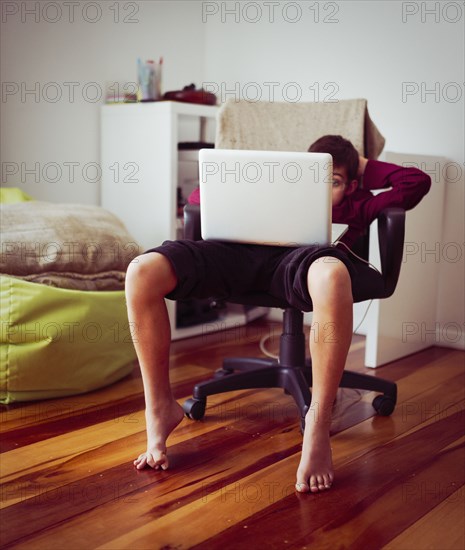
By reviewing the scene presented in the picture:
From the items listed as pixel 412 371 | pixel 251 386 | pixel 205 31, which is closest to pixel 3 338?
pixel 251 386

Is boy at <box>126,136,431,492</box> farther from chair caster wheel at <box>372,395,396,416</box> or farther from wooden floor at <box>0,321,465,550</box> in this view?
chair caster wheel at <box>372,395,396,416</box>

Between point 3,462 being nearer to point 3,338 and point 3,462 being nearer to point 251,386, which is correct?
point 3,338

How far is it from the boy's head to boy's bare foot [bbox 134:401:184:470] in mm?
742

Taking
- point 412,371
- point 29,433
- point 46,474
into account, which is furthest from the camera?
point 412,371

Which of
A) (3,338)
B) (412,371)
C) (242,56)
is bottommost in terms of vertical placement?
(412,371)

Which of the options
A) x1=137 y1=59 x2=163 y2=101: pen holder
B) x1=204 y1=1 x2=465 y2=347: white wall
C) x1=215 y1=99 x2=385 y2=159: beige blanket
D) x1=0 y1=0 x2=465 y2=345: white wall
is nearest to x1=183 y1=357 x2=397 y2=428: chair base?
x1=215 y1=99 x2=385 y2=159: beige blanket

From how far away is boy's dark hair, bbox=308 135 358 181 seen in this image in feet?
6.29

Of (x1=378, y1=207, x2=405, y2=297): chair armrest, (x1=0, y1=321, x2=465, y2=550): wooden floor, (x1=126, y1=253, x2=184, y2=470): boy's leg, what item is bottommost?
(x1=0, y1=321, x2=465, y2=550): wooden floor

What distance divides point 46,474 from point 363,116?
4.70 ft

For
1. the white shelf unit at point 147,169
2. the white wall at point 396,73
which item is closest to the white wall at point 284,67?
the white wall at point 396,73

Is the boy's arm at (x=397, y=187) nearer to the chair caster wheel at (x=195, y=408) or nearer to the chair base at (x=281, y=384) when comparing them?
the chair base at (x=281, y=384)

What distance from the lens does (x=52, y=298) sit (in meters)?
2.05

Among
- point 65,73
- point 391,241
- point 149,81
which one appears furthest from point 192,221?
point 65,73

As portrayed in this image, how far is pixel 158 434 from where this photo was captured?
162 cm
